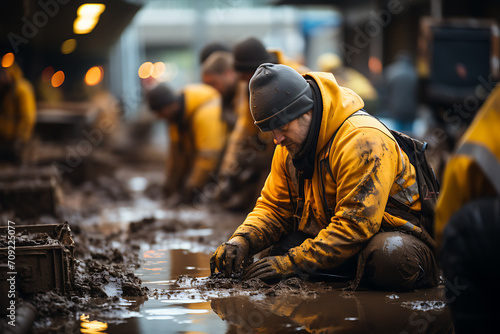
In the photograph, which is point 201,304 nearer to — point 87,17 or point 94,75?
point 87,17

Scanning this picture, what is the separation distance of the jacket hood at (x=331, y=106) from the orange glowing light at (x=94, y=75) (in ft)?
38.7

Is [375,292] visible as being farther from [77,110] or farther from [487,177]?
[77,110]

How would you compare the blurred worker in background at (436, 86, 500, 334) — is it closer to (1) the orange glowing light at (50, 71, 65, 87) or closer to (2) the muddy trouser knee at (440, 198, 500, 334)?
(2) the muddy trouser knee at (440, 198, 500, 334)

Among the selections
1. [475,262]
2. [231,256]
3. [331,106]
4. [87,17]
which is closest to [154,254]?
[231,256]

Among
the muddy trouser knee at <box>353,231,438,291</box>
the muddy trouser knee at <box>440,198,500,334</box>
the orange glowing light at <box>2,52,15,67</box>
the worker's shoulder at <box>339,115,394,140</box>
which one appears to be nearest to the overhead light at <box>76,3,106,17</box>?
the worker's shoulder at <box>339,115,394,140</box>

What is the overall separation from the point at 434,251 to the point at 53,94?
12.0 m

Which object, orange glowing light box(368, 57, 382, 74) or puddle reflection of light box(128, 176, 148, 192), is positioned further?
orange glowing light box(368, 57, 382, 74)

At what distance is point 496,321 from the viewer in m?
2.51

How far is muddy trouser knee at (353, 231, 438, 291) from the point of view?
359cm

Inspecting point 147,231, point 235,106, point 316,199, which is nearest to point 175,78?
point 235,106

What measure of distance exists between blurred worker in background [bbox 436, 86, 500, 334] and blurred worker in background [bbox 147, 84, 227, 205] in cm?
618

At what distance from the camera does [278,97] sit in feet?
11.8

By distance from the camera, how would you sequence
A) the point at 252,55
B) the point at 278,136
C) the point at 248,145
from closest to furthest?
the point at 278,136 < the point at 252,55 < the point at 248,145

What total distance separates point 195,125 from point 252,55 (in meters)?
2.56
